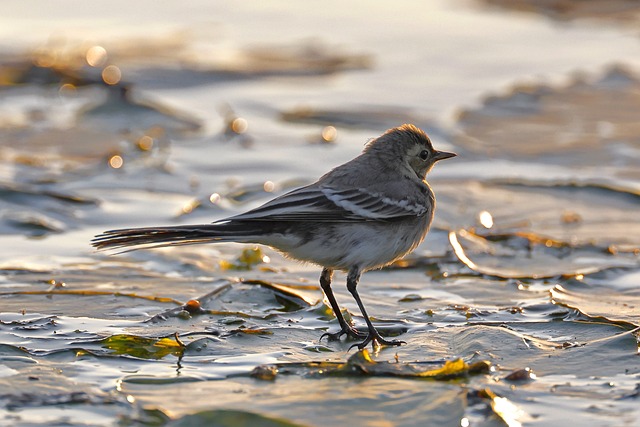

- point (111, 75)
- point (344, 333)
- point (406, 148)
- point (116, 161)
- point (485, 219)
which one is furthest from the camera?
point (111, 75)

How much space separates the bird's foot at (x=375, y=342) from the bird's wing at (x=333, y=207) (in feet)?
2.83

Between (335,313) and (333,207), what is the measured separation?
0.68m

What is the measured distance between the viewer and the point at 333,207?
7.32 meters

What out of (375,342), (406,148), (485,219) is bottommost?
(375,342)

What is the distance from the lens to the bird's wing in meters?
7.02

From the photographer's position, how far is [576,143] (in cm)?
1173

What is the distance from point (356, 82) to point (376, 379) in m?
9.07

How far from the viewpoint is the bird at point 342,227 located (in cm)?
673

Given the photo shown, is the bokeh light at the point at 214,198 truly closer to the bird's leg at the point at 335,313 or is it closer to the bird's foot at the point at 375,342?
the bird's leg at the point at 335,313

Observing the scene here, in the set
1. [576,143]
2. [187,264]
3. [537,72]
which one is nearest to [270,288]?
[187,264]

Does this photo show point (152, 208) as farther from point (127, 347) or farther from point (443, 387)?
point (443, 387)

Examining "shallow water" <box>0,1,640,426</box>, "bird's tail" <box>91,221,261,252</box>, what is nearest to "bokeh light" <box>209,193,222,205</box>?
"shallow water" <box>0,1,640,426</box>

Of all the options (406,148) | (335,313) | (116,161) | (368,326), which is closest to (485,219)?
(406,148)

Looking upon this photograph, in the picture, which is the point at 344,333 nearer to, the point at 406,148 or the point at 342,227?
the point at 342,227
